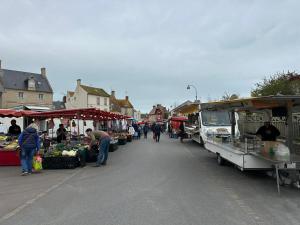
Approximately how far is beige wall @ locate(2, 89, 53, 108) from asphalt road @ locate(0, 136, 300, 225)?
176 ft

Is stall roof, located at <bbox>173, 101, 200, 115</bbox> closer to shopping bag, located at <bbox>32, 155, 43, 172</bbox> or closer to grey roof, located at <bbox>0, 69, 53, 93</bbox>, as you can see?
shopping bag, located at <bbox>32, 155, 43, 172</bbox>

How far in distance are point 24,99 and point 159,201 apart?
61573 millimetres

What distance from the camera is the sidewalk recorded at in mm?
8453

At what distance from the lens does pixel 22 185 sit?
1076 cm

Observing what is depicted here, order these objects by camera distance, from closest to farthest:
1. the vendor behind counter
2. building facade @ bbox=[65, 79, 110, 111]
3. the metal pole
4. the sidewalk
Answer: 1. the sidewalk
2. the metal pole
3. the vendor behind counter
4. building facade @ bbox=[65, 79, 110, 111]

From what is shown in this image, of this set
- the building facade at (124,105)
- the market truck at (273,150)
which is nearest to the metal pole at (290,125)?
the market truck at (273,150)

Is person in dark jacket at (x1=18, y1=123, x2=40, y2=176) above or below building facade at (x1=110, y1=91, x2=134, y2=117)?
below

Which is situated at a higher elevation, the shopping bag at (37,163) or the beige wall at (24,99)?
the beige wall at (24,99)

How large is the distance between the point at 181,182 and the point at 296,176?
302cm

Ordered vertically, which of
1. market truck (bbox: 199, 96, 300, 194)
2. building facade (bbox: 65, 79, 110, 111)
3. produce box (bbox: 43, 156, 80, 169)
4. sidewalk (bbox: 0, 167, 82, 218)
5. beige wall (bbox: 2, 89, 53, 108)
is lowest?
sidewalk (bbox: 0, 167, 82, 218)

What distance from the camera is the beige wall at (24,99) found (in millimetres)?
62794

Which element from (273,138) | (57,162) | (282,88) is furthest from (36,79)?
(273,138)

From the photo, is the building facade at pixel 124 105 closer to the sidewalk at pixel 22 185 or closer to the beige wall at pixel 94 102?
the beige wall at pixel 94 102

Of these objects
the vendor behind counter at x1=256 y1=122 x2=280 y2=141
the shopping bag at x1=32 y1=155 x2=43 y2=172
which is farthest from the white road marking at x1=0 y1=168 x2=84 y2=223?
the vendor behind counter at x1=256 y1=122 x2=280 y2=141
